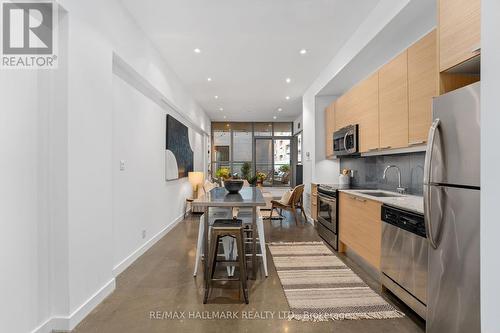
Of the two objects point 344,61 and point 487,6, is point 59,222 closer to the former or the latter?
point 487,6

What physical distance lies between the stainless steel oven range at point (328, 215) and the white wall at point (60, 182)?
2897mm

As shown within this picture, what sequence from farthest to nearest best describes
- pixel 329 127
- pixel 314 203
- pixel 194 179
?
pixel 194 179
pixel 314 203
pixel 329 127

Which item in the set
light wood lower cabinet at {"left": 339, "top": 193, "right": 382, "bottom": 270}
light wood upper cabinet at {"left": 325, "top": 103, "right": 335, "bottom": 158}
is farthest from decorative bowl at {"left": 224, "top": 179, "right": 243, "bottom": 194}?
light wood upper cabinet at {"left": 325, "top": 103, "right": 335, "bottom": 158}

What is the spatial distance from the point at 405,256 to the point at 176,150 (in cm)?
426

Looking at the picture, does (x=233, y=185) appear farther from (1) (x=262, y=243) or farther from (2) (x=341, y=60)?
(2) (x=341, y=60)

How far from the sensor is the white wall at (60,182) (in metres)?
1.71

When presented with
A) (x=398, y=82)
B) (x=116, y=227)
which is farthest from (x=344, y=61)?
(x=116, y=227)

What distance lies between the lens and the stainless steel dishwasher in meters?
2.03

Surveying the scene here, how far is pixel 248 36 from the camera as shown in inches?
144

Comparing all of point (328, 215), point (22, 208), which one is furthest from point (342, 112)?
point (22, 208)

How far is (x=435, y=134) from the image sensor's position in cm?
172

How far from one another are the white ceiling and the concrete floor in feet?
9.71

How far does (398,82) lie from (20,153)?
134 inches

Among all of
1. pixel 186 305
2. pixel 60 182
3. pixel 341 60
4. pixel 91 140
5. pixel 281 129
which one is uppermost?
pixel 341 60
